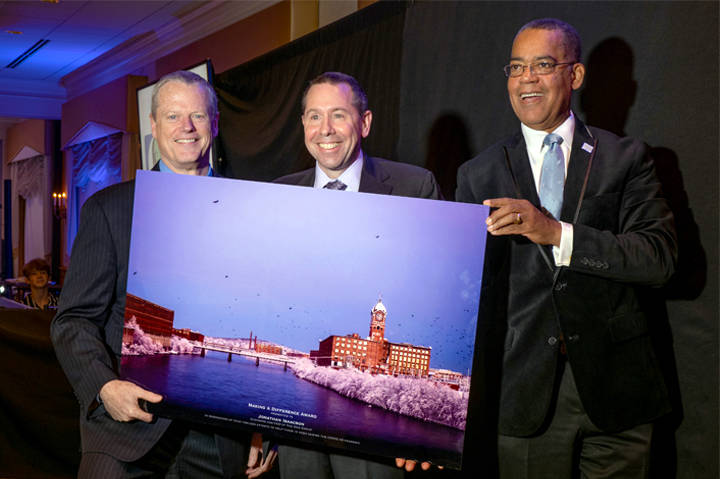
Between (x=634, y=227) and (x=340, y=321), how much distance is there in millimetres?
864

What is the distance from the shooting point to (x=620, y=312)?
5.28ft

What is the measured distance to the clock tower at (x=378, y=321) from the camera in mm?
1365

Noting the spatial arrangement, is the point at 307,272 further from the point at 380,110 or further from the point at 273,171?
the point at 273,171

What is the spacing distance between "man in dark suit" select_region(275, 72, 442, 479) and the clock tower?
1.30ft

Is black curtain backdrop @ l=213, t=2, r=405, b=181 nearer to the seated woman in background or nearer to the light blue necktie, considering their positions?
the light blue necktie

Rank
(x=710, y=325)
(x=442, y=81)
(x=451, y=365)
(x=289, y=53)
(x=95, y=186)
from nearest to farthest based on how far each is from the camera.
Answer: (x=451, y=365)
(x=710, y=325)
(x=442, y=81)
(x=289, y=53)
(x=95, y=186)

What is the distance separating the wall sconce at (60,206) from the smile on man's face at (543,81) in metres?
10.6

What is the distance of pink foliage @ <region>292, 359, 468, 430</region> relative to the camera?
133cm

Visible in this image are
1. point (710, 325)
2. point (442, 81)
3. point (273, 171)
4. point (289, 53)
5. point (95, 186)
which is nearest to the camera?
point (710, 325)

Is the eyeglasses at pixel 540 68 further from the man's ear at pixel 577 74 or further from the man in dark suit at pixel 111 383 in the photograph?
the man in dark suit at pixel 111 383

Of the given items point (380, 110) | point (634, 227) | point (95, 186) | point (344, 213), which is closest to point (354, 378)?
point (344, 213)

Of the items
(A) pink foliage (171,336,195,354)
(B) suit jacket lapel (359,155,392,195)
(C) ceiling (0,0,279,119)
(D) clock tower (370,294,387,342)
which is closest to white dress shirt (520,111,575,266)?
(B) suit jacket lapel (359,155,392,195)

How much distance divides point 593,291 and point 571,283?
64 mm

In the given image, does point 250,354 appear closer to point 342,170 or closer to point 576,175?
point 342,170
